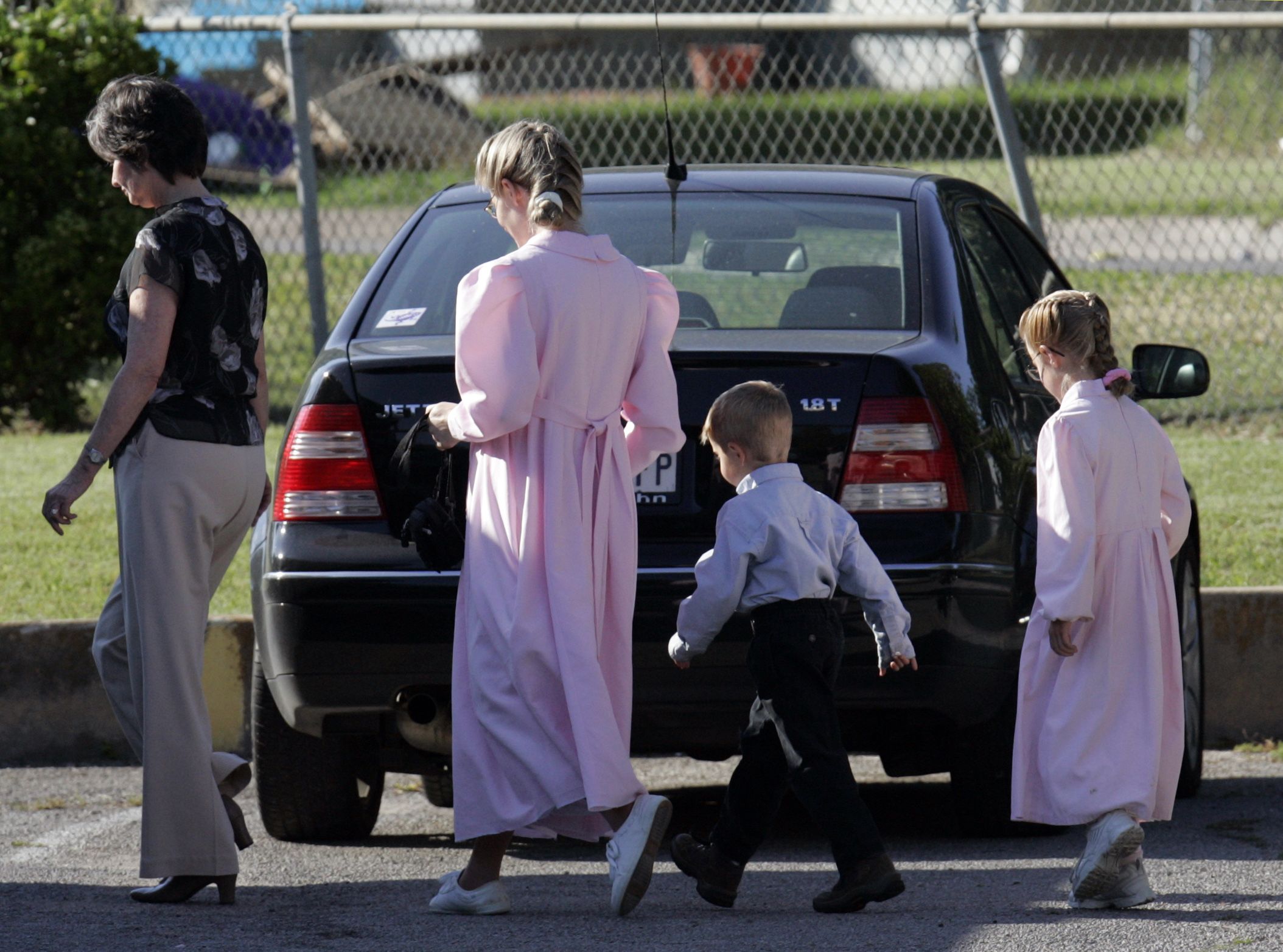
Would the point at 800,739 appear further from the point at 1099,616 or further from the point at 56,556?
the point at 56,556

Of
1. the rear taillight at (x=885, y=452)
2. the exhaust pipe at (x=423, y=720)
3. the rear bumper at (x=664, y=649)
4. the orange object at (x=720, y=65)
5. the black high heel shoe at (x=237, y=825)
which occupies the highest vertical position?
the orange object at (x=720, y=65)

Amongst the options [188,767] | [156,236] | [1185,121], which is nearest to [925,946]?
[188,767]

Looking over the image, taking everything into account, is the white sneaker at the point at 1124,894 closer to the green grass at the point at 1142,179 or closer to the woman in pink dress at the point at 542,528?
the woman in pink dress at the point at 542,528

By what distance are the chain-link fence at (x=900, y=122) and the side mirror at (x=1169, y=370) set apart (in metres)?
3.16

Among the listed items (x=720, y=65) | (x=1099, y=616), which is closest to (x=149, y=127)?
(x=1099, y=616)

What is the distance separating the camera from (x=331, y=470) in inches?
175

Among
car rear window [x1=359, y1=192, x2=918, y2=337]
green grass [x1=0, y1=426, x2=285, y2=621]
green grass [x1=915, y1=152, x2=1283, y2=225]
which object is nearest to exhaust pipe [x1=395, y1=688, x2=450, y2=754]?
car rear window [x1=359, y1=192, x2=918, y2=337]

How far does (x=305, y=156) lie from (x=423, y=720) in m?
4.51

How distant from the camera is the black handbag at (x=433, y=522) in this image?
4.03 metres

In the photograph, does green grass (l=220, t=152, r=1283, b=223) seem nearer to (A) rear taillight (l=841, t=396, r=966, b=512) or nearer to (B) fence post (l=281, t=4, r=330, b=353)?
(B) fence post (l=281, t=4, r=330, b=353)

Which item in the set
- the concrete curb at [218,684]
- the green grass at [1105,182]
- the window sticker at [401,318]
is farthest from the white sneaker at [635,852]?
the green grass at [1105,182]

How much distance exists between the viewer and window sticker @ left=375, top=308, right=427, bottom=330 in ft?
15.6

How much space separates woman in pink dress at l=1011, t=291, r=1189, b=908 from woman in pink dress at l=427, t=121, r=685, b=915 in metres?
0.86

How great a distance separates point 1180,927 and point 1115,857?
0.22m
